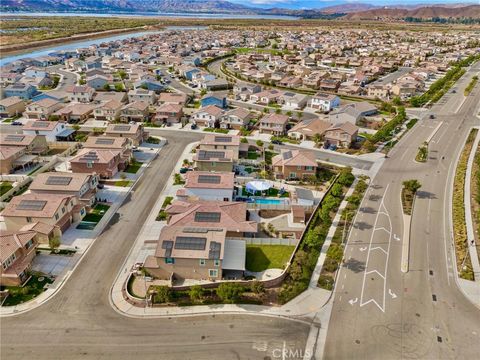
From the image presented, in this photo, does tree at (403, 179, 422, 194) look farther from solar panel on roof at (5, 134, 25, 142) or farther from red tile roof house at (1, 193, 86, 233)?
solar panel on roof at (5, 134, 25, 142)

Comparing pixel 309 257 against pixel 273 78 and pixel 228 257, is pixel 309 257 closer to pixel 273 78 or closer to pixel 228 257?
pixel 228 257

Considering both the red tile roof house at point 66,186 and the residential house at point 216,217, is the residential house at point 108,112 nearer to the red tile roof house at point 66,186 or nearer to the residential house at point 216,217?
the red tile roof house at point 66,186

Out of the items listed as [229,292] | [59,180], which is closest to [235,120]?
[59,180]

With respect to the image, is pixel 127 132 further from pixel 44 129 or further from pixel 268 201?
pixel 268 201

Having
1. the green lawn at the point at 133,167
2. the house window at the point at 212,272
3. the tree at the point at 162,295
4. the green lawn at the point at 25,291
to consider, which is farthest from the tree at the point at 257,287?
the green lawn at the point at 133,167

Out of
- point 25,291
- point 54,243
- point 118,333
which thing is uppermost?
point 54,243

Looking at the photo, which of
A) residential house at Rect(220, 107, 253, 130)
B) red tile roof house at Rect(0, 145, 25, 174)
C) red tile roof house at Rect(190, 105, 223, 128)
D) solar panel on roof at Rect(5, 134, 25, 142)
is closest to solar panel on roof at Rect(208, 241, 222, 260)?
red tile roof house at Rect(0, 145, 25, 174)
